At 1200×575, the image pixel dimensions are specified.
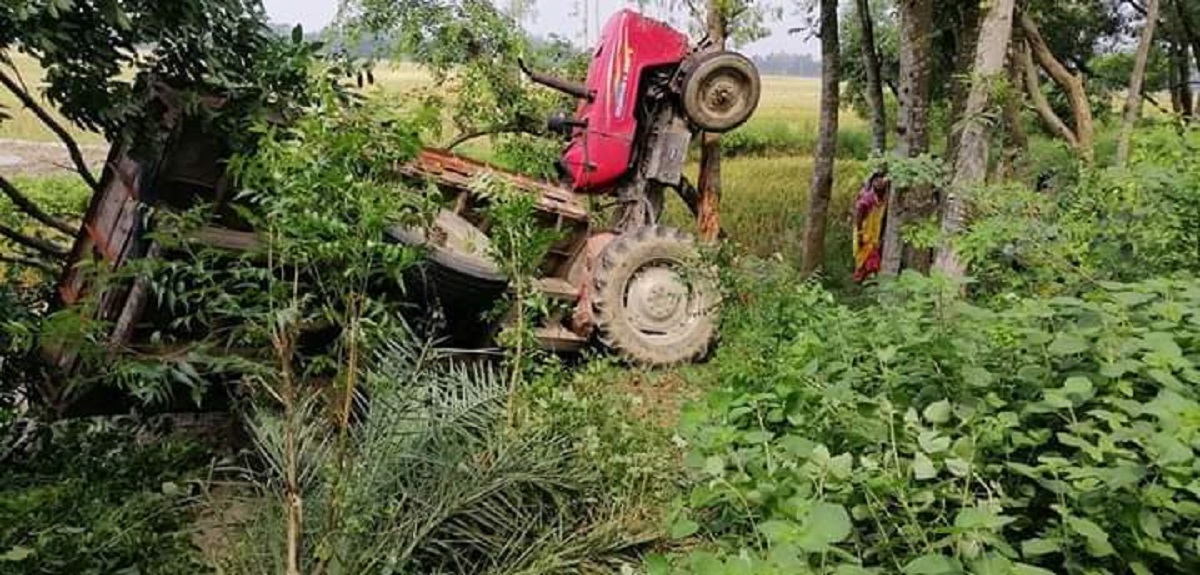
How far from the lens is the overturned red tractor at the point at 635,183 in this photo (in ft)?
17.4

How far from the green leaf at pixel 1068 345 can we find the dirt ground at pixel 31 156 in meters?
8.03

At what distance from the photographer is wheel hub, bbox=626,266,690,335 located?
5.48 metres

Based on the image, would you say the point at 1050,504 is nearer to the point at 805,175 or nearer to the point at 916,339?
the point at 916,339

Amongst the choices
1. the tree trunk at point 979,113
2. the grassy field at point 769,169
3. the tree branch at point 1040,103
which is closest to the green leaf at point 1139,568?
the grassy field at point 769,169

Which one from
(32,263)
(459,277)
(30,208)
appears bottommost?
(459,277)

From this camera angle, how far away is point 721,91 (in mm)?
5562

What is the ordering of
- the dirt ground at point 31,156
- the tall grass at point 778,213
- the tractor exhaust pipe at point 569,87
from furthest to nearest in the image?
the tall grass at point 778,213 < the dirt ground at point 31,156 < the tractor exhaust pipe at point 569,87

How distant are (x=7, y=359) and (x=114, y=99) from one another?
1.01 metres

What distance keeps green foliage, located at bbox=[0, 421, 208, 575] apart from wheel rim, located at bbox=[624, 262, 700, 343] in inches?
101

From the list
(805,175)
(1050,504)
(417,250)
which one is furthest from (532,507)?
(805,175)

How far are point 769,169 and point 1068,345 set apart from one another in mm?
14189

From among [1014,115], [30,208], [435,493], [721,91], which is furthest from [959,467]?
[1014,115]

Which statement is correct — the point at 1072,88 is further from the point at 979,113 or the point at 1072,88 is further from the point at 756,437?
the point at 756,437

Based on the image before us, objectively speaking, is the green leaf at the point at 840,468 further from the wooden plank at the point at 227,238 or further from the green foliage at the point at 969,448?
the wooden plank at the point at 227,238
